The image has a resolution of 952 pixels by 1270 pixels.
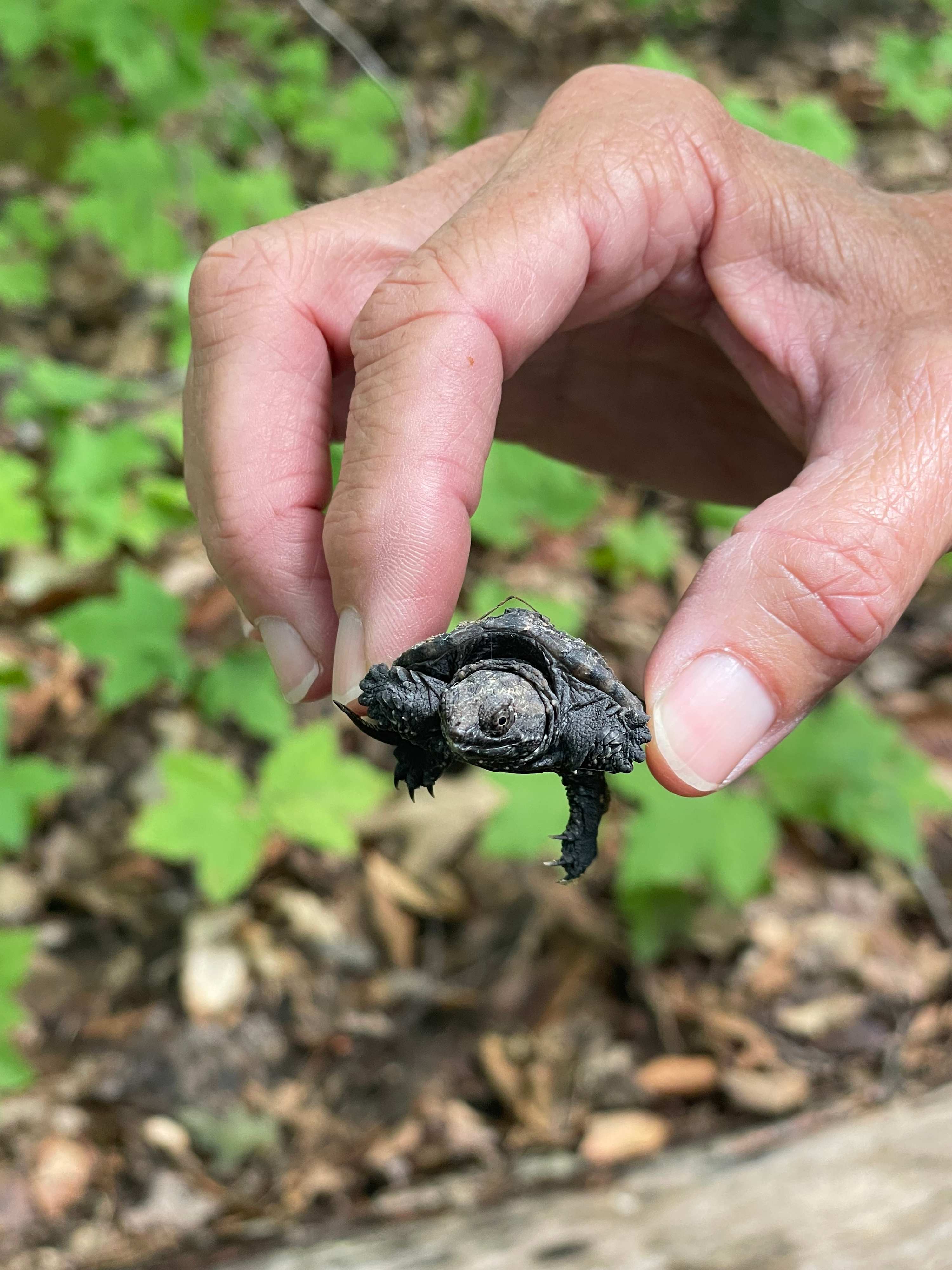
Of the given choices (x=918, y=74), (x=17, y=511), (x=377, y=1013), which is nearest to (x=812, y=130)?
(x=918, y=74)

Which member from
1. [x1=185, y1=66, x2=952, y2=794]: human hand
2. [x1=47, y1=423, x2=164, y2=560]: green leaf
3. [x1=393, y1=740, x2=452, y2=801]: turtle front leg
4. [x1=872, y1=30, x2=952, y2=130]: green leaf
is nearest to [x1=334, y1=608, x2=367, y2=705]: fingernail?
[x1=185, y1=66, x2=952, y2=794]: human hand

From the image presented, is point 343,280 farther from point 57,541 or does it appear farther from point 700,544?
point 700,544

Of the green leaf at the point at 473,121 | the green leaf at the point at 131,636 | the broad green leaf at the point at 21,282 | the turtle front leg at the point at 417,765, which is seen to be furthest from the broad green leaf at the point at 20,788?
the green leaf at the point at 473,121

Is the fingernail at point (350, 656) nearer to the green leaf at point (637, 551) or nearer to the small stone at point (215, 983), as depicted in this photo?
the small stone at point (215, 983)

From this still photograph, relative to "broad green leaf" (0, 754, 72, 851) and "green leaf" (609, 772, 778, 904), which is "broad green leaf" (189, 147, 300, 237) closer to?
"broad green leaf" (0, 754, 72, 851)

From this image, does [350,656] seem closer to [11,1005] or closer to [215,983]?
[11,1005]

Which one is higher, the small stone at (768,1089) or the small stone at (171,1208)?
the small stone at (171,1208)
